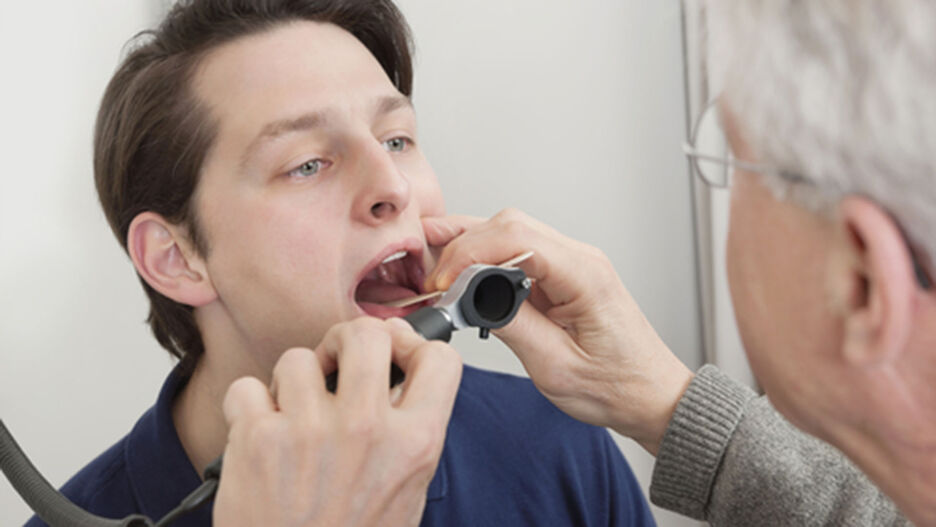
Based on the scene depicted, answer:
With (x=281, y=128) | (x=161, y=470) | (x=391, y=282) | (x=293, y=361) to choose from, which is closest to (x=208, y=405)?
(x=161, y=470)

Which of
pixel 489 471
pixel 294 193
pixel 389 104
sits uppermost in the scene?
pixel 389 104

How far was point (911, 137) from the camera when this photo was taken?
550 mm

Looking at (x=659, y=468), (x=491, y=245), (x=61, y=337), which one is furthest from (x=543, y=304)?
(x=61, y=337)

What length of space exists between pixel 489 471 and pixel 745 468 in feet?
1.38

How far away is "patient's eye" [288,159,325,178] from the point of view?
1197 millimetres

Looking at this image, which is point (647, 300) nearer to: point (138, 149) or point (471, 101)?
point (471, 101)

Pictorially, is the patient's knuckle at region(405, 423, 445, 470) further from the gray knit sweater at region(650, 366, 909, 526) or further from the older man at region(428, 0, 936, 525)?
the gray knit sweater at region(650, 366, 909, 526)

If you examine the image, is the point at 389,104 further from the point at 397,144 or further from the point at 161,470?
the point at 161,470

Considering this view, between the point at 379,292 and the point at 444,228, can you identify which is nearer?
the point at 444,228

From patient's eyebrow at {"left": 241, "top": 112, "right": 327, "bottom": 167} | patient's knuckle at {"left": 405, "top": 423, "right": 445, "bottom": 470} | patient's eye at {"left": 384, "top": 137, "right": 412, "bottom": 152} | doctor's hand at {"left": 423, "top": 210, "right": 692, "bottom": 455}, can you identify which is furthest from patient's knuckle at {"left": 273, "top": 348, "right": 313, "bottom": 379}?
patient's eye at {"left": 384, "top": 137, "right": 412, "bottom": 152}

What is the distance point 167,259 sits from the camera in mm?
1265

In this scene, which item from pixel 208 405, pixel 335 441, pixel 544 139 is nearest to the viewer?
pixel 335 441

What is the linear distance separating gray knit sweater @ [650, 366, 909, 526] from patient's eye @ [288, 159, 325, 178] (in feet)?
2.04

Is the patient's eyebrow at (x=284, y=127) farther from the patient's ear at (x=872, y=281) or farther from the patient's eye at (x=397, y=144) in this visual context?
the patient's ear at (x=872, y=281)
